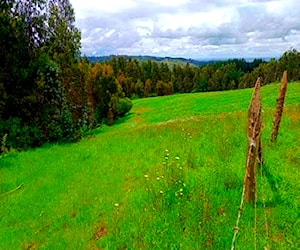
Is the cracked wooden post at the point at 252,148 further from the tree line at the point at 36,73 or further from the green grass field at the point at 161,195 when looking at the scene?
the tree line at the point at 36,73

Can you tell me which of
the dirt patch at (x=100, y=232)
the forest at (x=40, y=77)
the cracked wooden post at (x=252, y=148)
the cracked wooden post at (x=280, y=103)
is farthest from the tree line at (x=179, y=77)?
the cracked wooden post at (x=252, y=148)

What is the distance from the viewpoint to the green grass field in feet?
27.4

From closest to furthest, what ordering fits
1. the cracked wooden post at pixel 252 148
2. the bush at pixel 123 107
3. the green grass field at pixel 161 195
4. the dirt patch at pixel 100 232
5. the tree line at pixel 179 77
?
the green grass field at pixel 161 195 → the cracked wooden post at pixel 252 148 → the dirt patch at pixel 100 232 → the bush at pixel 123 107 → the tree line at pixel 179 77

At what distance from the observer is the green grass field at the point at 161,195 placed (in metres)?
8.34

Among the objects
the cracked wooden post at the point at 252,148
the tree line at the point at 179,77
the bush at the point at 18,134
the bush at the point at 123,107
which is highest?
Answer: the cracked wooden post at the point at 252,148

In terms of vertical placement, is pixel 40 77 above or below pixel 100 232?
above

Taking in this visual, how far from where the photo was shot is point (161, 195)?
33.4 ft

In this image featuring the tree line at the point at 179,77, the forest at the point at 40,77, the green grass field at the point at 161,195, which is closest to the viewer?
the green grass field at the point at 161,195

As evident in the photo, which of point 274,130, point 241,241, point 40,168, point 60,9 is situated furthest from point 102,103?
point 241,241

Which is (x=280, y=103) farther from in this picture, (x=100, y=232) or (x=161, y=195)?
(x=100, y=232)

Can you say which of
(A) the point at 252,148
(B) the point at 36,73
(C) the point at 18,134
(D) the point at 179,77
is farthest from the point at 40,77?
(D) the point at 179,77

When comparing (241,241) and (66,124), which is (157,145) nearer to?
(241,241)

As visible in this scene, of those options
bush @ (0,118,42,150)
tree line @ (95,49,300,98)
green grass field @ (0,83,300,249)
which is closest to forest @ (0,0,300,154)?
bush @ (0,118,42,150)

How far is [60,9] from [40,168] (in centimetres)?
1530
